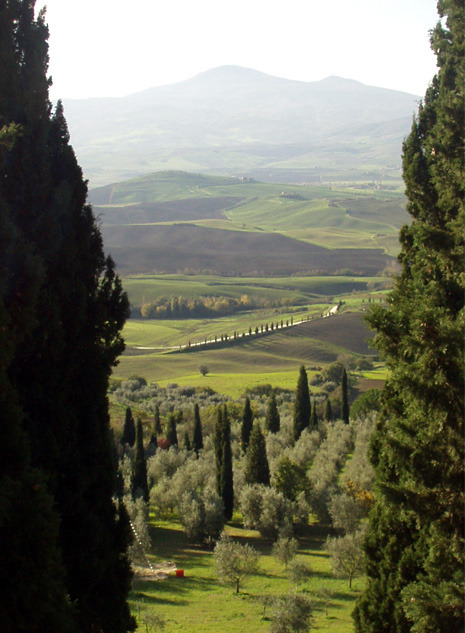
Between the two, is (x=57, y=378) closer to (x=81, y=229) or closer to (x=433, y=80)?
(x=81, y=229)

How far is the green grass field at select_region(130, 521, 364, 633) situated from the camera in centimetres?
2611

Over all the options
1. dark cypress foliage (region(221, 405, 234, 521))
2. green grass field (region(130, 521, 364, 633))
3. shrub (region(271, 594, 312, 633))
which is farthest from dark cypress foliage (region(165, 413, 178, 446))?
shrub (region(271, 594, 312, 633))

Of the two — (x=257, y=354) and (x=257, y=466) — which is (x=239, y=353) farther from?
(x=257, y=466)

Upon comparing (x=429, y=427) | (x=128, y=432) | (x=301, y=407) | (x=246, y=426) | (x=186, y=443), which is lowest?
(x=186, y=443)

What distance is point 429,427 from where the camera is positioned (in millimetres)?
10047

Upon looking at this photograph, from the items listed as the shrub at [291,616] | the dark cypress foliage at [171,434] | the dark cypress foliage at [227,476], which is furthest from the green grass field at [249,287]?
the shrub at [291,616]

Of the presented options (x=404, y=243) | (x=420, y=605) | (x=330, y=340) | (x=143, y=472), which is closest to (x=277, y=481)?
(x=143, y=472)

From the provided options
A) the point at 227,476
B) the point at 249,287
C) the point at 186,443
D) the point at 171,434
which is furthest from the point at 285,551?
the point at 249,287

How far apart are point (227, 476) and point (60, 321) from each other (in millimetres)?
31364

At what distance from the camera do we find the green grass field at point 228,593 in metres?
26.1

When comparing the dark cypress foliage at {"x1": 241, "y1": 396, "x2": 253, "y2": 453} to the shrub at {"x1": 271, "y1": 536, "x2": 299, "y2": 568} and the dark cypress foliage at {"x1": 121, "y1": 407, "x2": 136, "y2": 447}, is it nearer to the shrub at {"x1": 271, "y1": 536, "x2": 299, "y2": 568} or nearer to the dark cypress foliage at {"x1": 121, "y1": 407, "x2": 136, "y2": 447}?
the dark cypress foliage at {"x1": 121, "y1": 407, "x2": 136, "y2": 447}

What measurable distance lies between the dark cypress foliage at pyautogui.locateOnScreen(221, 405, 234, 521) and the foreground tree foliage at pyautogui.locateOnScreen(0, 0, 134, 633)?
28965 millimetres

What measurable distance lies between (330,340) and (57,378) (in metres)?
107

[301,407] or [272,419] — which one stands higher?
[301,407]
